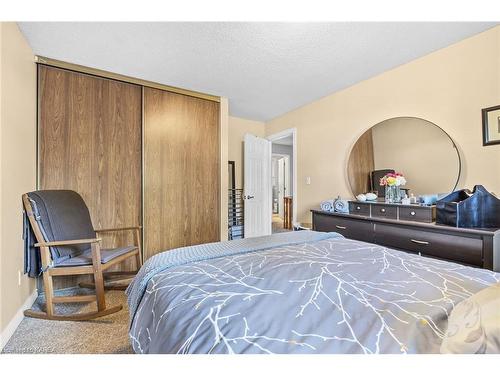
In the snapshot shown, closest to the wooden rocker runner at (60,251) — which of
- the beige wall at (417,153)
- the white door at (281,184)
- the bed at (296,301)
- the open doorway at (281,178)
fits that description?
the bed at (296,301)

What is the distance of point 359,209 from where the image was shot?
2521 millimetres

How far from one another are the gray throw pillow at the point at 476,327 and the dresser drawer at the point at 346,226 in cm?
168

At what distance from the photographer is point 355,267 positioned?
1.14 m

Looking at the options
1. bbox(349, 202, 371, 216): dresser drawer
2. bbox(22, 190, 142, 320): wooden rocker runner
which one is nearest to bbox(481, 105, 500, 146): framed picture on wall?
bbox(349, 202, 371, 216): dresser drawer

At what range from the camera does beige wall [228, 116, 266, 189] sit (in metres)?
4.38

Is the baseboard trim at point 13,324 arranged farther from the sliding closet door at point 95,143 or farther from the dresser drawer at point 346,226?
the dresser drawer at point 346,226

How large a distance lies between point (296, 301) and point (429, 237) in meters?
1.54

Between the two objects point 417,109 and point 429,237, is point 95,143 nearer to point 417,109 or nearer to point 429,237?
point 429,237

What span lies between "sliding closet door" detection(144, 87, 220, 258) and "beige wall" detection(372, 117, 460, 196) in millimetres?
2088

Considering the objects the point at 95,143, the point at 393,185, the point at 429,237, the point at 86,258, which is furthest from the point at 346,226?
the point at 95,143

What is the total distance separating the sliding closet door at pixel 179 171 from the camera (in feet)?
9.73

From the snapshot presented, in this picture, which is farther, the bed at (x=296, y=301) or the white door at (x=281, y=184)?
the white door at (x=281, y=184)
